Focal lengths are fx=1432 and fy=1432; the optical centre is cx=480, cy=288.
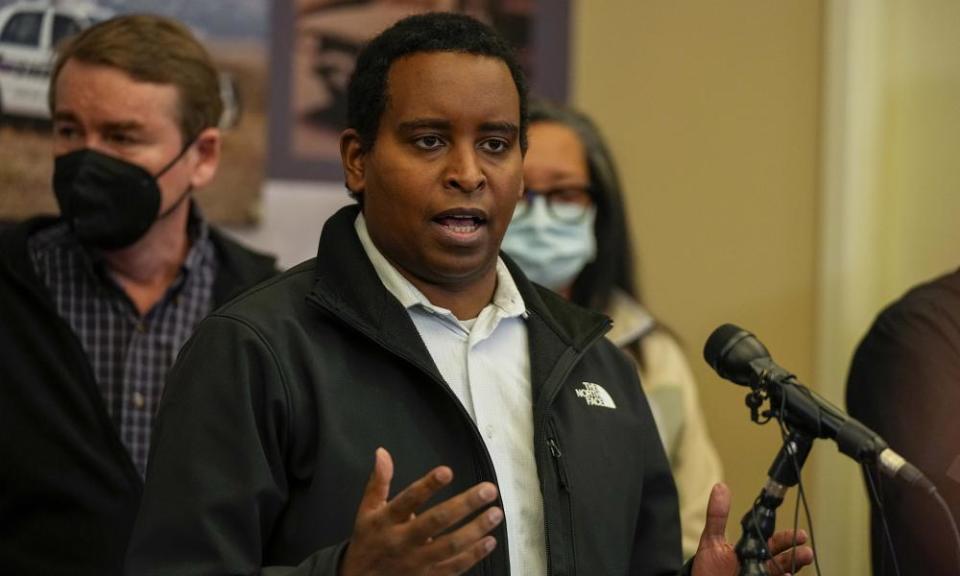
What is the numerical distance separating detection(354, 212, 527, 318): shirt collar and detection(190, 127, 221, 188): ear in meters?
1.06

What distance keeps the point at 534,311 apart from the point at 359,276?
0.29 m

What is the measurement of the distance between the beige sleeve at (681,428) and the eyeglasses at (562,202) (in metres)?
0.36

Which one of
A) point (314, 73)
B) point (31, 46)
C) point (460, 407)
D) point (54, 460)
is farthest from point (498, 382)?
point (314, 73)

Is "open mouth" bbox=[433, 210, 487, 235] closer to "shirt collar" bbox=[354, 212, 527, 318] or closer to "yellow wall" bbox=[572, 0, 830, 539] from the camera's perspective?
"shirt collar" bbox=[354, 212, 527, 318]

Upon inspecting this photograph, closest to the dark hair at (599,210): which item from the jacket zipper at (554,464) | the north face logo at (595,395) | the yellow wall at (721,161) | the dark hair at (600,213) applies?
the dark hair at (600,213)

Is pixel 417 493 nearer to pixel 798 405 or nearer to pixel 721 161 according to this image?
pixel 798 405

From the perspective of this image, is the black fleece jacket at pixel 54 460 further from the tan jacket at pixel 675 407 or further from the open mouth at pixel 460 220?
the tan jacket at pixel 675 407

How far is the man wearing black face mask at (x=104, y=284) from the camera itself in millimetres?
2652

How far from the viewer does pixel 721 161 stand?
407cm

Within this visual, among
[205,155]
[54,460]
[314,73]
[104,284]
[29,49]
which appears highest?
[29,49]

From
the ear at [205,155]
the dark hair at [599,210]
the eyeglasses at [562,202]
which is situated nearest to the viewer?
the ear at [205,155]

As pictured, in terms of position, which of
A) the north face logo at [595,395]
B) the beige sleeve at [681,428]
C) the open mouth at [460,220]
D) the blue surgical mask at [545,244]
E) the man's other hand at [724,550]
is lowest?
the beige sleeve at [681,428]

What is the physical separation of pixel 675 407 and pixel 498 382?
155 cm

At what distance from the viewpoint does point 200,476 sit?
1.74 meters
